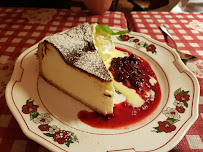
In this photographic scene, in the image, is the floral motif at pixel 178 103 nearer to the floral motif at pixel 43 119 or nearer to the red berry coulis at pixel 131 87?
the red berry coulis at pixel 131 87

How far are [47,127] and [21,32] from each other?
124cm

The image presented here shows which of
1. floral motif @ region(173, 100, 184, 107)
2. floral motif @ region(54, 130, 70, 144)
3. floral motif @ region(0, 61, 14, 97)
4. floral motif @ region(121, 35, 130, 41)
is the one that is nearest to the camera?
floral motif @ region(54, 130, 70, 144)

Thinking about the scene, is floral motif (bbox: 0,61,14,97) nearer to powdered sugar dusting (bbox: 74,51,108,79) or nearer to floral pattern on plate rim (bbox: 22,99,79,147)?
floral pattern on plate rim (bbox: 22,99,79,147)

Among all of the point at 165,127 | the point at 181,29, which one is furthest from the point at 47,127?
the point at 181,29

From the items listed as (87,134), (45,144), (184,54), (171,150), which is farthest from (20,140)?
(184,54)

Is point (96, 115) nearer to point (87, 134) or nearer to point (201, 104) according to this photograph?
point (87, 134)

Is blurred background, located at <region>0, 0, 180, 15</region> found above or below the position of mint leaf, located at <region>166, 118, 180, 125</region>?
below

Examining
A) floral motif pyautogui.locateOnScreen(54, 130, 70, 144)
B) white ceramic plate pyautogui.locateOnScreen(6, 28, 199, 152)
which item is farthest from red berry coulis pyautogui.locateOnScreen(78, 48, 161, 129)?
floral motif pyautogui.locateOnScreen(54, 130, 70, 144)

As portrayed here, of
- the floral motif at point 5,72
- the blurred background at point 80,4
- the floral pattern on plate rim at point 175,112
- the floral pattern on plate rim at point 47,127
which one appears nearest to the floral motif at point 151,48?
the floral pattern on plate rim at point 175,112

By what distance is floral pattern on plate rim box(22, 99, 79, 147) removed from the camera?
1.04m

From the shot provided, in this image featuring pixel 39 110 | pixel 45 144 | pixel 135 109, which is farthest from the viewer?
pixel 135 109

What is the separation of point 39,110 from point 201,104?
1.02 m

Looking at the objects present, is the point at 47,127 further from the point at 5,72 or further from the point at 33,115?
the point at 5,72

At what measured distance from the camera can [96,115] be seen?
1281 mm
